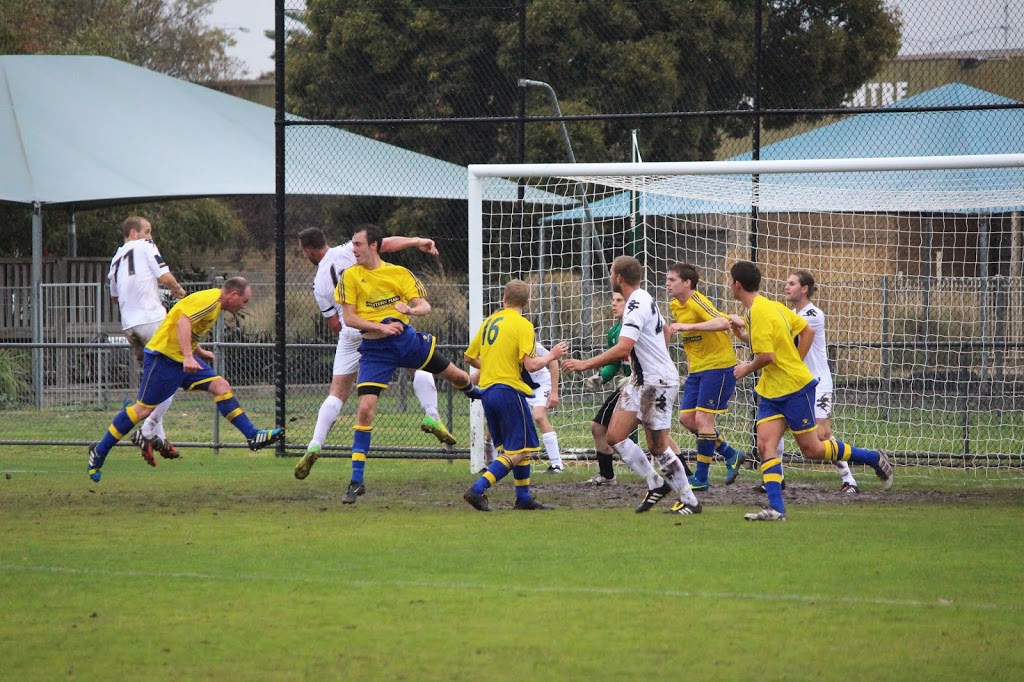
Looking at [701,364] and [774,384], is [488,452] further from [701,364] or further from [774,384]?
[774,384]

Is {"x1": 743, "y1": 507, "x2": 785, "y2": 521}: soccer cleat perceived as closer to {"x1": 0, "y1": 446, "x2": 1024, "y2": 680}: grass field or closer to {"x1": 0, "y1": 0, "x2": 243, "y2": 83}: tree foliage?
{"x1": 0, "y1": 446, "x2": 1024, "y2": 680}: grass field

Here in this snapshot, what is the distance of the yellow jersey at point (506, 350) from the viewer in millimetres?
9938

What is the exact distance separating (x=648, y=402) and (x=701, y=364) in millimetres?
1448

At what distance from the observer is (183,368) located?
1112cm

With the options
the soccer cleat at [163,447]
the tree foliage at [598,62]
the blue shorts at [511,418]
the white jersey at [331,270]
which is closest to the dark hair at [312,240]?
the white jersey at [331,270]

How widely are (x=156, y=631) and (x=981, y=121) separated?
14.3m

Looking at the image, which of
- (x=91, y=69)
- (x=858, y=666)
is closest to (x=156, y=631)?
(x=858, y=666)

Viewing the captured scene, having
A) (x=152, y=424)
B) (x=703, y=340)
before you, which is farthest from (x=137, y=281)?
(x=703, y=340)

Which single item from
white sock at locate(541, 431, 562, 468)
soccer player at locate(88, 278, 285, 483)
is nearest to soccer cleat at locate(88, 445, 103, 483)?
soccer player at locate(88, 278, 285, 483)

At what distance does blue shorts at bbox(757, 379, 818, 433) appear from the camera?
9469 mm

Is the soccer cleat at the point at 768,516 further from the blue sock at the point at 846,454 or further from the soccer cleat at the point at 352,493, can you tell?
the soccer cleat at the point at 352,493

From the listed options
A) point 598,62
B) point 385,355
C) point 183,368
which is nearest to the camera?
point 385,355

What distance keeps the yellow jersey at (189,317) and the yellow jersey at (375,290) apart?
50.7 inches

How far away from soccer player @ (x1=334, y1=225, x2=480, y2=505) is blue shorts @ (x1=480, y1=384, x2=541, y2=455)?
1.00 metres
